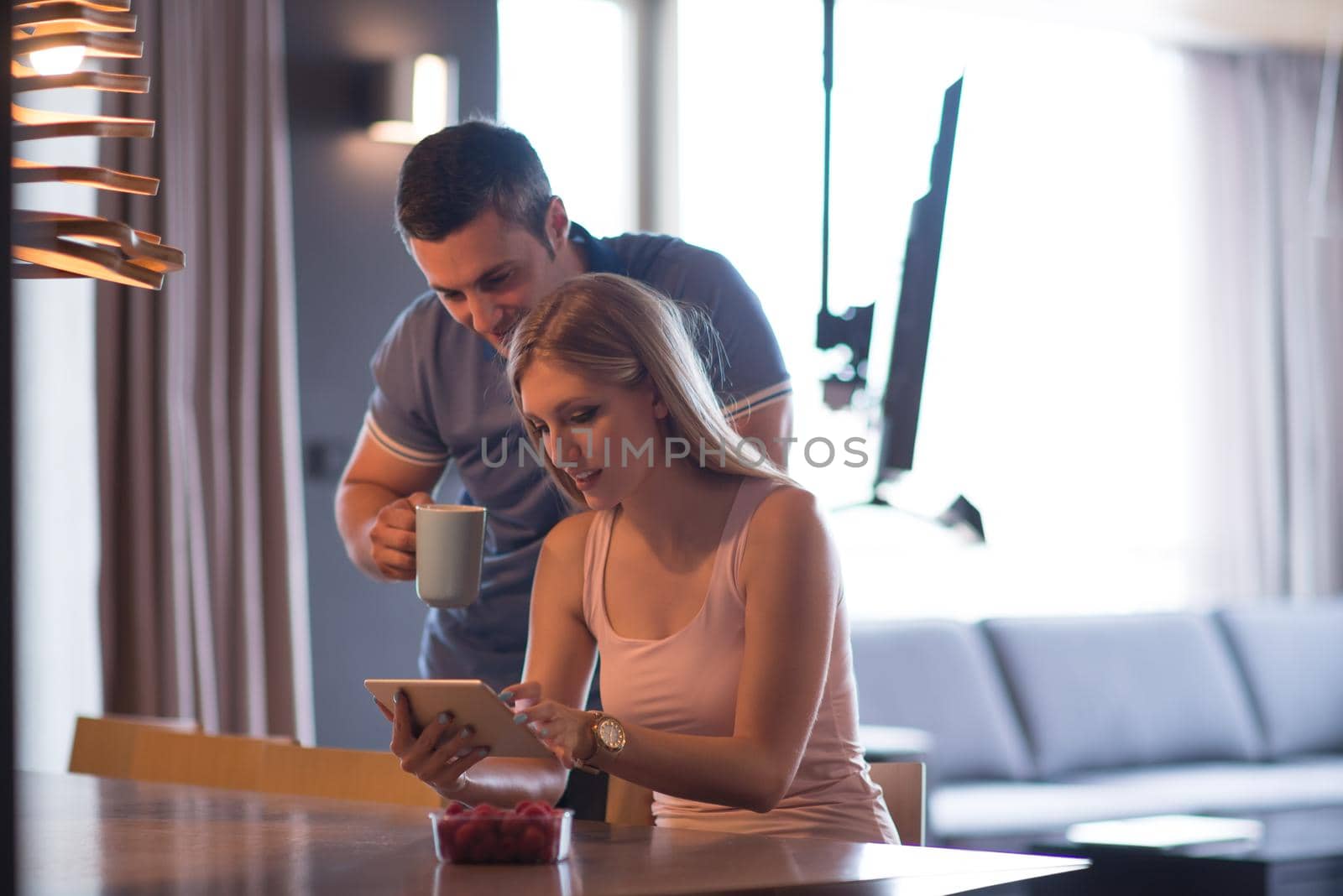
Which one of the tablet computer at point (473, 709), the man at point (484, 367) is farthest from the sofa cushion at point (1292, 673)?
the tablet computer at point (473, 709)

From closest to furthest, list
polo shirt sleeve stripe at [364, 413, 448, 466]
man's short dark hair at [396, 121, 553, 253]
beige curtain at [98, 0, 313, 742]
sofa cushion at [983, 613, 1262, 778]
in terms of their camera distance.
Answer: man's short dark hair at [396, 121, 553, 253] → polo shirt sleeve stripe at [364, 413, 448, 466] → beige curtain at [98, 0, 313, 742] → sofa cushion at [983, 613, 1262, 778]

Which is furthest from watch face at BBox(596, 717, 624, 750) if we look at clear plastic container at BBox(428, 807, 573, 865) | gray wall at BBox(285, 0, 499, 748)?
gray wall at BBox(285, 0, 499, 748)

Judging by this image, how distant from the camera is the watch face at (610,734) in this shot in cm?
150

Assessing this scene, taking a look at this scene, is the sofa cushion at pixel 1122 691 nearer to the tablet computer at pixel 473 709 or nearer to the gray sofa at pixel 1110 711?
the gray sofa at pixel 1110 711

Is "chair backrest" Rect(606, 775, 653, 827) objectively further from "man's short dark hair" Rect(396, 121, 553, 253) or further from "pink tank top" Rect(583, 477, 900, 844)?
"man's short dark hair" Rect(396, 121, 553, 253)

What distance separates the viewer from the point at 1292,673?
4.99 metres

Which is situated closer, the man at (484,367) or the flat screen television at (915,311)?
the man at (484,367)

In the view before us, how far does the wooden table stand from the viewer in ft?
3.98

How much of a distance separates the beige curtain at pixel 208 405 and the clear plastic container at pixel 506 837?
2500 mm

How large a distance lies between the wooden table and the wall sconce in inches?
102

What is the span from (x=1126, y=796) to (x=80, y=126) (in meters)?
3.36

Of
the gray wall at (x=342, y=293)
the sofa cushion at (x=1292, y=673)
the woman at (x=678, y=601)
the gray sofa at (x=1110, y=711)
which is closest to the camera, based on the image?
the woman at (x=678, y=601)

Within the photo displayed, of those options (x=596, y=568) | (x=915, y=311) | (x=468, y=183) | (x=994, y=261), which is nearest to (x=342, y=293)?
(x=915, y=311)

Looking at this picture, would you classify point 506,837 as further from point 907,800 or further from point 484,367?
point 484,367
